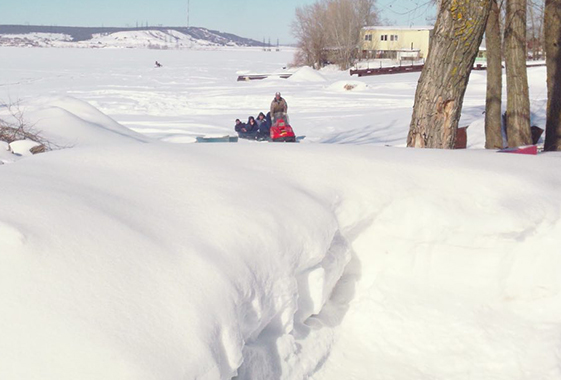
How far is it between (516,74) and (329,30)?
61403mm

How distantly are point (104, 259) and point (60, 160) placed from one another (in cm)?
152

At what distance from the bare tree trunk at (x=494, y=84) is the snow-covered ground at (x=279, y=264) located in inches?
305

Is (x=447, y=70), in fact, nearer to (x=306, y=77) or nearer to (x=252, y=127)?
(x=252, y=127)

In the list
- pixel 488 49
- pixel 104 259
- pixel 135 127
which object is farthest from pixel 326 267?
pixel 135 127

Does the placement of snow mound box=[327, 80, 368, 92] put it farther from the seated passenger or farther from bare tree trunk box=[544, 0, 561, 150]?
bare tree trunk box=[544, 0, 561, 150]

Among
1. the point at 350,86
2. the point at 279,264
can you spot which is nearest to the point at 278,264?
the point at 279,264

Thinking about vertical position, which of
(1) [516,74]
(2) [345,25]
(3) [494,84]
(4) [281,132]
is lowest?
(4) [281,132]

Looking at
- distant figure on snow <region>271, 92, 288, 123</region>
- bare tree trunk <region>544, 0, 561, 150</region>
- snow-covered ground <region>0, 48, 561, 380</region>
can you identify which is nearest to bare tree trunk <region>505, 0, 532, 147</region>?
bare tree trunk <region>544, 0, 561, 150</region>

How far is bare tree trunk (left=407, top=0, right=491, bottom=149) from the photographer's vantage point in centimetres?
578

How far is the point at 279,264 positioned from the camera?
117 inches

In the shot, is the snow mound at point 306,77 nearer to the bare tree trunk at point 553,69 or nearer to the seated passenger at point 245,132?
the seated passenger at point 245,132

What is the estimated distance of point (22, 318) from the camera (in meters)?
2.15

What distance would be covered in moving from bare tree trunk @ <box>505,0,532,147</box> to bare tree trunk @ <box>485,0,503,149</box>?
721 millimetres

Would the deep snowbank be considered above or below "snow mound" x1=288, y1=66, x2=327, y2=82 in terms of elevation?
below
